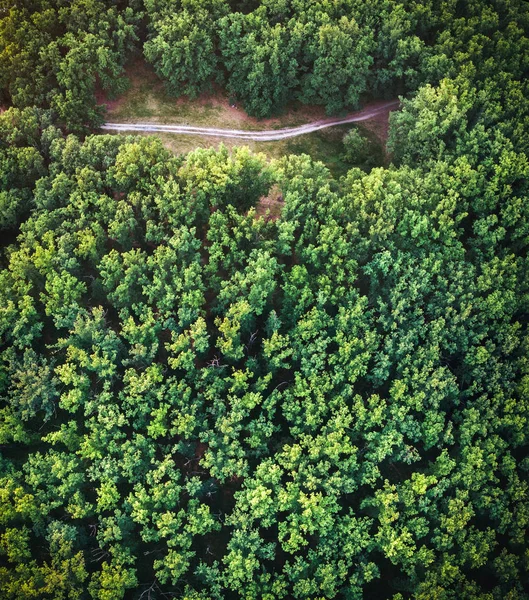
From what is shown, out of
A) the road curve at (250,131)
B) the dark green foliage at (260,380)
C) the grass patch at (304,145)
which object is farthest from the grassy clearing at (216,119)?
the dark green foliage at (260,380)

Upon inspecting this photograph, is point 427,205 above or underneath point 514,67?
underneath

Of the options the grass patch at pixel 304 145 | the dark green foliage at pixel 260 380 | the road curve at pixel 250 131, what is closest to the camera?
the dark green foliage at pixel 260 380

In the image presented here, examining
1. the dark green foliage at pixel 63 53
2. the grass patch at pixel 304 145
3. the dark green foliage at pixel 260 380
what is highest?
the dark green foliage at pixel 63 53

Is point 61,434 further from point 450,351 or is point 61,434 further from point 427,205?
point 427,205

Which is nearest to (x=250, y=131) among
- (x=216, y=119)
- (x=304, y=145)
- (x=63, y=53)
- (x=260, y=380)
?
(x=216, y=119)

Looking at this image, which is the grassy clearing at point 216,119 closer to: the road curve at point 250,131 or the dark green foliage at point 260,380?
the road curve at point 250,131

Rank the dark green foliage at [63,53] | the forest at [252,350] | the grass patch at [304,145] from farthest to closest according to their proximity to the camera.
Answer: the grass patch at [304,145]
the dark green foliage at [63,53]
the forest at [252,350]

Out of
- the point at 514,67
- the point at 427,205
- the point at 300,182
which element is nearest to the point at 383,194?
the point at 427,205
